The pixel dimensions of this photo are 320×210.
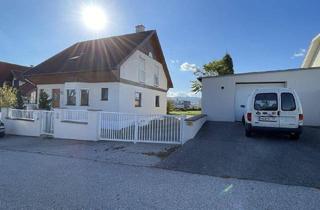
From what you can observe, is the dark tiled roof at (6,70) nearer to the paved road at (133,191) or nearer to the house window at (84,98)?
the house window at (84,98)

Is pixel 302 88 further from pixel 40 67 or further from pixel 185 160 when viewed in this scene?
pixel 40 67

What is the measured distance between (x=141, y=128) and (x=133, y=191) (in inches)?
209

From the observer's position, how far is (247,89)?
13148 mm

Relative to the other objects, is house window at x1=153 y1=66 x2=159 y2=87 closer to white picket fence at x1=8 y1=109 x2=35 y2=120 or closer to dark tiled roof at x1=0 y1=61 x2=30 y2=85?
white picket fence at x1=8 y1=109 x2=35 y2=120

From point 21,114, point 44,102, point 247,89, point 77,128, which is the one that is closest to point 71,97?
point 44,102

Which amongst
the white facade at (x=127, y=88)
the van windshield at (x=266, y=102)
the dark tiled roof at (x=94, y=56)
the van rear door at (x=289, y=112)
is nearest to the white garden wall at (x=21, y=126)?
the white facade at (x=127, y=88)

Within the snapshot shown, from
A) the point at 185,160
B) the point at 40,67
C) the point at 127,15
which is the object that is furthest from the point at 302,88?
the point at 40,67

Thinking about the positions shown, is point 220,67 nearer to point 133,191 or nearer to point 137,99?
point 137,99

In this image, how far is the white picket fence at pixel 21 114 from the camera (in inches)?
490

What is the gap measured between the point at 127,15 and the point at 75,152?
8752 mm

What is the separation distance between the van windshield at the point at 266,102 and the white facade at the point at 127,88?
332 inches

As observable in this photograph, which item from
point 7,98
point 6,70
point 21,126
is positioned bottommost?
point 21,126

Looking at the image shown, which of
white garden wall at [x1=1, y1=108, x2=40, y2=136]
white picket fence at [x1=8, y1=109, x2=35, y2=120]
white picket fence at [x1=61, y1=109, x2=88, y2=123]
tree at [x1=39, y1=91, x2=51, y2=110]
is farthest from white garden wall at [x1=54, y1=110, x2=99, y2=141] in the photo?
tree at [x1=39, y1=91, x2=51, y2=110]

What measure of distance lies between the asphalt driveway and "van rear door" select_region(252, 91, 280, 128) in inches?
29.9
